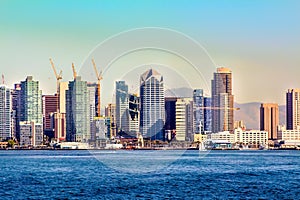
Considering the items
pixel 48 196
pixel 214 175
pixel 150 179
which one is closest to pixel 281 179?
pixel 214 175

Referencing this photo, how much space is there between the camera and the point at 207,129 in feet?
631

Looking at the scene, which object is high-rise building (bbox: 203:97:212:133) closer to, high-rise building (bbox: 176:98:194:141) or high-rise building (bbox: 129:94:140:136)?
high-rise building (bbox: 176:98:194:141)

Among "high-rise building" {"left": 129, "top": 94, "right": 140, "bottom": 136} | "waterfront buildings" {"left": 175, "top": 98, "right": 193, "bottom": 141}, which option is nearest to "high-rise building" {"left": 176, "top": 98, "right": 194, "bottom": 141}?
"waterfront buildings" {"left": 175, "top": 98, "right": 193, "bottom": 141}

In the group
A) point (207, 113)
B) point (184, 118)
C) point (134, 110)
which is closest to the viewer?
point (134, 110)

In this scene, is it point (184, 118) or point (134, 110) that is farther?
point (184, 118)

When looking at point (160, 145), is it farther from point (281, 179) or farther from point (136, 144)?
point (281, 179)

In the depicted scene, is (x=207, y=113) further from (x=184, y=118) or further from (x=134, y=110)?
(x=134, y=110)

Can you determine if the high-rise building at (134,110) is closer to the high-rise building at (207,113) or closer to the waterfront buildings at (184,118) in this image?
the waterfront buildings at (184,118)

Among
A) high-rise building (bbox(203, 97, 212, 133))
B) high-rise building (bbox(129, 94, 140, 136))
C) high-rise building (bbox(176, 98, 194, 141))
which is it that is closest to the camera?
high-rise building (bbox(129, 94, 140, 136))

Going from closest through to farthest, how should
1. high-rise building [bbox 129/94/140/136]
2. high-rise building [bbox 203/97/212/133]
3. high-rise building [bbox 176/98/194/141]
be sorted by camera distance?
1. high-rise building [bbox 129/94/140/136]
2. high-rise building [bbox 176/98/194/141]
3. high-rise building [bbox 203/97/212/133]

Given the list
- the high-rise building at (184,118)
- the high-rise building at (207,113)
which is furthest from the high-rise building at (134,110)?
the high-rise building at (207,113)

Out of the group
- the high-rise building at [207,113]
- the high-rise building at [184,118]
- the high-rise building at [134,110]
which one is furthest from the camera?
the high-rise building at [207,113]

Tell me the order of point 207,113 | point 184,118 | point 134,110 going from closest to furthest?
point 134,110 < point 184,118 < point 207,113

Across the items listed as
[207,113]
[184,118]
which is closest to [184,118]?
[184,118]
